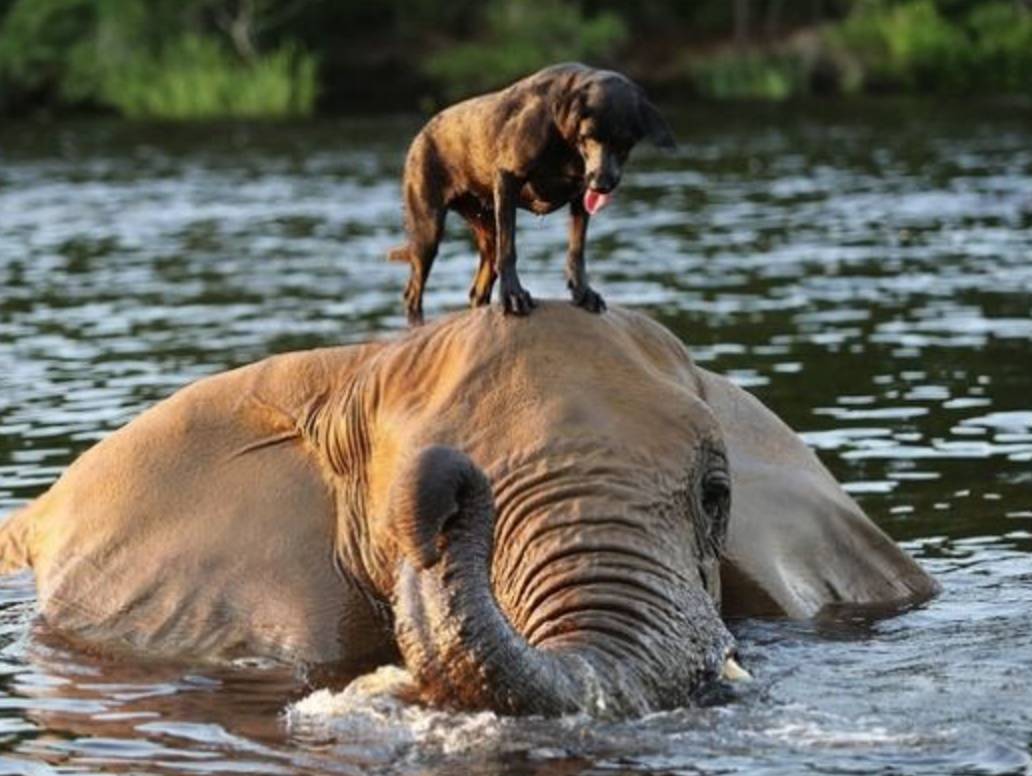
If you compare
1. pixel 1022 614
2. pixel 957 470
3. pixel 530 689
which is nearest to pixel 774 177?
pixel 957 470

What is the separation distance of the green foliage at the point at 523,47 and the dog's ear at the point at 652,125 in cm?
5547

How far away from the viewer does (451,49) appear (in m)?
69.9

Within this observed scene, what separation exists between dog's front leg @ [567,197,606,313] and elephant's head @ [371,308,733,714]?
5.6 inches

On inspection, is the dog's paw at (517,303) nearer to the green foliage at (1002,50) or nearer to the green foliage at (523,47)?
the green foliage at (1002,50)

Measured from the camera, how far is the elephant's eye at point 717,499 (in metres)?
8.69

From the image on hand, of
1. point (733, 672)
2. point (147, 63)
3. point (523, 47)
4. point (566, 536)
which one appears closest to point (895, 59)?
point (523, 47)

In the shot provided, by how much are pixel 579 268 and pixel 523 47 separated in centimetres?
5838

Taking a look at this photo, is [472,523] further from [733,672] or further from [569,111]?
[569,111]

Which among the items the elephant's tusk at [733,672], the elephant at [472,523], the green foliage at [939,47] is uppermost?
the elephant at [472,523]

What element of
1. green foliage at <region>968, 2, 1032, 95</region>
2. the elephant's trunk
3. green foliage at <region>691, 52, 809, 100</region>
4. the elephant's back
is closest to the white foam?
the elephant's trunk

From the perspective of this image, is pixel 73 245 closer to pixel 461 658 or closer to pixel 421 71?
pixel 461 658

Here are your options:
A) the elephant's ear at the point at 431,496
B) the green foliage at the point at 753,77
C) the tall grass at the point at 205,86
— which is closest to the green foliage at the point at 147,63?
the tall grass at the point at 205,86

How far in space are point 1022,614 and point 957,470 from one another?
411 centimetres

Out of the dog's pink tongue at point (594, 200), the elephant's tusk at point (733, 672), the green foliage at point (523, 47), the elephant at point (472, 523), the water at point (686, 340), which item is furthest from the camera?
the green foliage at point (523, 47)
